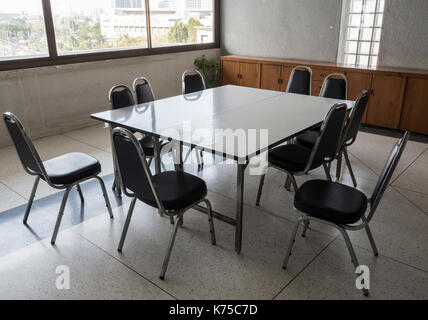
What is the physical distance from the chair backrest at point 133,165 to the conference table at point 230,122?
1.36 feet

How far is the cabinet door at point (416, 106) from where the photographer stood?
15.5 ft

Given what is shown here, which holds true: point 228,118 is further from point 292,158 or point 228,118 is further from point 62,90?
point 62,90

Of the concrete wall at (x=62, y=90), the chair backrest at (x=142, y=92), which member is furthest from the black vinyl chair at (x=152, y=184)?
the concrete wall at (x=62, y=90)

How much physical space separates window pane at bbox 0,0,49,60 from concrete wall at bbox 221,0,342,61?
3.43 metres

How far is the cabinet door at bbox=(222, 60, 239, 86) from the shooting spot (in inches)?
257

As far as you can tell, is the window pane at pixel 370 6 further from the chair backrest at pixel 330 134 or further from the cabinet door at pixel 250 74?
the chair backrest at pixel 330 134

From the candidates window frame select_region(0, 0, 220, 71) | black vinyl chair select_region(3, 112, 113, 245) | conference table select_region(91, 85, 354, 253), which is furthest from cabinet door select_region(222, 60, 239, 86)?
black vinyl chair select_region(3, 112, 113, 245)

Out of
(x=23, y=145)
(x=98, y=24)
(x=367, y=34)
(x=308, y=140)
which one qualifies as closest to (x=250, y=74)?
(x=367, y=34)

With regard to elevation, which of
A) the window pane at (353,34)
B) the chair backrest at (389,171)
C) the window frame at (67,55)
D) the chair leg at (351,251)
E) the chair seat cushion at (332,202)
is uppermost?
the window pane at (353,34)

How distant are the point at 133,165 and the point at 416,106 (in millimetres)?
4121

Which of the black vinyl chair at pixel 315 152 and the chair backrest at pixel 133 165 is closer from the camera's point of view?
the chair backrest at pixel 133 165

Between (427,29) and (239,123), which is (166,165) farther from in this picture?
(427,29)

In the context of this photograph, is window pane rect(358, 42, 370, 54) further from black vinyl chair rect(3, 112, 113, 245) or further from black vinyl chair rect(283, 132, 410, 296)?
black vinyl chair rect(3, 112, 113, 245)
